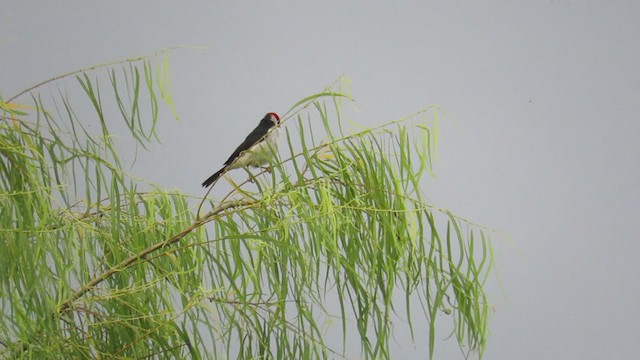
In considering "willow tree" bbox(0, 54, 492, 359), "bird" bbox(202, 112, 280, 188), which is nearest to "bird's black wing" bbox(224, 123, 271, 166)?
"bird" bbox(202, 112, 280, 188)

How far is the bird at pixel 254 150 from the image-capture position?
5.97 feet

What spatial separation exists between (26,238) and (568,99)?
2.27 meters

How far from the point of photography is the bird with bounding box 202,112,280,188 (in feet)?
5.97

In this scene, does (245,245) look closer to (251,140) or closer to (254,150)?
(254,150)

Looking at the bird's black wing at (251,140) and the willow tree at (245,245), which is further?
the bird's black wing at (251,140)

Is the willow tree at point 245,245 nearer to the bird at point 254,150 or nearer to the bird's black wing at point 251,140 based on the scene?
the bird at point 254,150

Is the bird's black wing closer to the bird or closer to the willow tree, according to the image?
the bird

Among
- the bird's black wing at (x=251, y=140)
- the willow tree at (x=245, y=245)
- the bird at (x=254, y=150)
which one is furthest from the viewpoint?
the bird's black wing at (x=251, y=140)

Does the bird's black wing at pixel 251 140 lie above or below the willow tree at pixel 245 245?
above

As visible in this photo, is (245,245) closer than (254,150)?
Yes

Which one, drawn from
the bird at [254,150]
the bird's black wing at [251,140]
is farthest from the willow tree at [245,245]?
the bird's black wing at [251,140]

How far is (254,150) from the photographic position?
195 cm

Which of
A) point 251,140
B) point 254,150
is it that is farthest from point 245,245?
point 251,140

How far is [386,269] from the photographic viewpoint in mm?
1470
